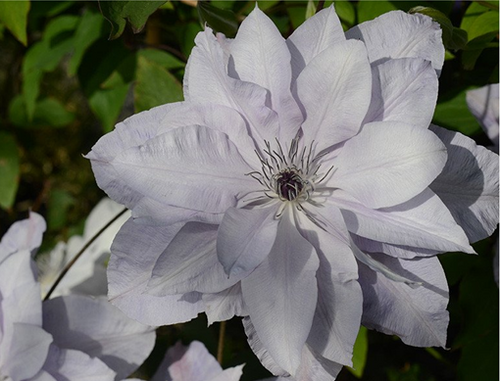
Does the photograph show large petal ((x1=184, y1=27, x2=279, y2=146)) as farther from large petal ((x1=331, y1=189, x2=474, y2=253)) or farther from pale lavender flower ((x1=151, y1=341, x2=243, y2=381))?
pale lavender flower ((x1=151, y1=341, x2=243, y2=381))

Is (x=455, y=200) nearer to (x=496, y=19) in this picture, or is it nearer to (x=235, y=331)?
(x=496, y=19)

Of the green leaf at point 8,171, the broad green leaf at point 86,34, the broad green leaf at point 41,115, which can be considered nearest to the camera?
the broad green leaf at point 86,34

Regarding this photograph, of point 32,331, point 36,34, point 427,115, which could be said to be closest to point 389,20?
point 427,115

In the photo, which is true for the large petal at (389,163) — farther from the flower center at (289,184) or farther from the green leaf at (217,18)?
the green leaf at (217,18)

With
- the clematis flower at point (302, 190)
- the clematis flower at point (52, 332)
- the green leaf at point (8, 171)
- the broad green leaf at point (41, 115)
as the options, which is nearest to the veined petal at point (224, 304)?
→ the clematis flower at point (302, 190)

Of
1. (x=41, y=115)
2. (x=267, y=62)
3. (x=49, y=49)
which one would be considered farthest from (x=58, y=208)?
(x=267, y=62)

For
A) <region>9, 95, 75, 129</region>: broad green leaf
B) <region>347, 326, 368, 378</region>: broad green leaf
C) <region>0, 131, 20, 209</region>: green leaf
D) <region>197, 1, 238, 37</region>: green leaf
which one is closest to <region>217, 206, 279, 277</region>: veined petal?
<region>197, 1, 238, 37</region>: green leaf

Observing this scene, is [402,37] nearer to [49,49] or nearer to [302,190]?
[302,190]
